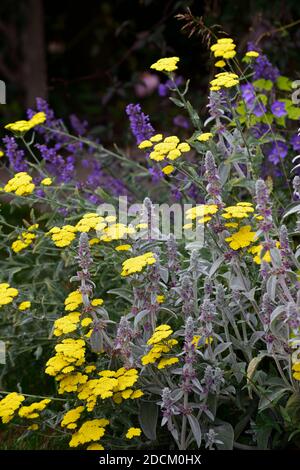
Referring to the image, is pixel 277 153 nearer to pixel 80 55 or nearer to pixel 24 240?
pixel 24 240

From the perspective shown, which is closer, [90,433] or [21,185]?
[90,433]

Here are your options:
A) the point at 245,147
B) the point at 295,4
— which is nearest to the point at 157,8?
the point at 295,4

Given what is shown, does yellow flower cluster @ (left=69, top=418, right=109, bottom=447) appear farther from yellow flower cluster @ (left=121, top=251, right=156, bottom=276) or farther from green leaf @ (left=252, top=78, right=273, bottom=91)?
green leaf @ (left=252, top=78, right=273, bottom=91)

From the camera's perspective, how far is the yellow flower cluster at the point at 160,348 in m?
2.49

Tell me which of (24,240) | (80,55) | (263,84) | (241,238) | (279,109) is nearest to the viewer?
(241,238)

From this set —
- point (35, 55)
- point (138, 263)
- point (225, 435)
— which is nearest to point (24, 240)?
point (138, 263)

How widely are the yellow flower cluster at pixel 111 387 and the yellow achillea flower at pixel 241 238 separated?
467mm

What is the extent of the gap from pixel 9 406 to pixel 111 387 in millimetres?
325

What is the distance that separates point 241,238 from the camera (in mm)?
2518

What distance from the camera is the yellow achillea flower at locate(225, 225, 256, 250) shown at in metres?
2.49

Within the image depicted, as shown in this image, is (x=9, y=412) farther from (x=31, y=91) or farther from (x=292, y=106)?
(x=31, y=91)

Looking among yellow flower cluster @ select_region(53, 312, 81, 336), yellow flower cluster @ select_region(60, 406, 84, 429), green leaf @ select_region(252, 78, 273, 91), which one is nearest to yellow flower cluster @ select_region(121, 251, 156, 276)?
yellow flower cluster @ select_region(53, 312, 81, 336)

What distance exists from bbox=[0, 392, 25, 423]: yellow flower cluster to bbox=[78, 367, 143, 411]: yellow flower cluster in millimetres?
185

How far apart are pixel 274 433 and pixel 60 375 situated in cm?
72
